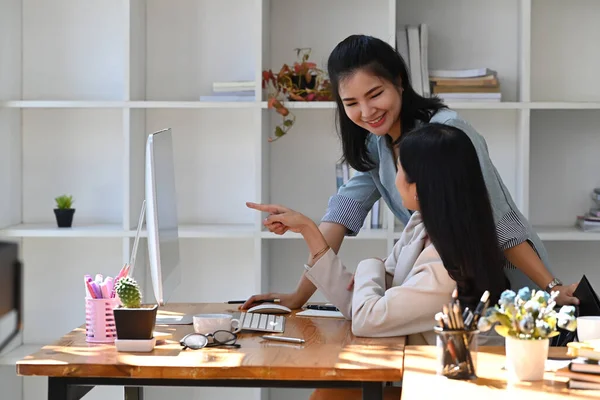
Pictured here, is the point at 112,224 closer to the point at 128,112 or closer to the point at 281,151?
the point at 128,112

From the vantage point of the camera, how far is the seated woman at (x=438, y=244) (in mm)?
1808

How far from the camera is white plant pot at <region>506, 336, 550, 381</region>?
4.76 feet

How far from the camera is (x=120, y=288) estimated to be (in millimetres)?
1825

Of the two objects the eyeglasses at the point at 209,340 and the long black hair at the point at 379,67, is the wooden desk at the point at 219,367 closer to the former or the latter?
the eyeglasses at the point at 209,340

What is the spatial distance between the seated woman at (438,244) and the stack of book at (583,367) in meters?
0.30

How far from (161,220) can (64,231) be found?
1.58 m

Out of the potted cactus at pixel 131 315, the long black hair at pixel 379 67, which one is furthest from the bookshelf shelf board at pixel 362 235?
the potted cactus at pixel 131 315

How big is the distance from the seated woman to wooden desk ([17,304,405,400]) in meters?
0.10

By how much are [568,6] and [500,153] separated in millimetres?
694

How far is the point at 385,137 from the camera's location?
244 cm

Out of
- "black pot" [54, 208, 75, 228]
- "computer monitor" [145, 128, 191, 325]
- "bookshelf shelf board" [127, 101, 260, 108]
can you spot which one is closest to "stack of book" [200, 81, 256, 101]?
"bookshelf shelf board" [127, 101, 260, 108]

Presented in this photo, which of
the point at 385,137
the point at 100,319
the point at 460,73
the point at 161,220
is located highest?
the point at 460,73

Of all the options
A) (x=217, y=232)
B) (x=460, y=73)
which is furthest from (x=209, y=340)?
(x=460, y=73)

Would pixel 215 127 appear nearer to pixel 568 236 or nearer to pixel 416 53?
pixel 416 53
